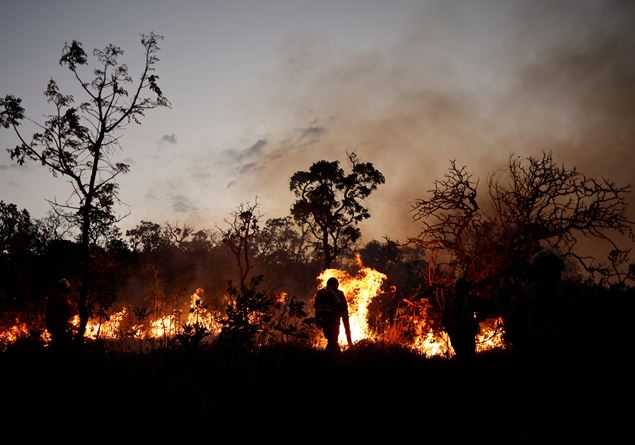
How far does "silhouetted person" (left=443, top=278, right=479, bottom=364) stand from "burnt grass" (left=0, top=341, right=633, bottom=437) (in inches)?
9.9

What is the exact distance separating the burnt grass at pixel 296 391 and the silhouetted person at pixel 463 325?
251 millimetres

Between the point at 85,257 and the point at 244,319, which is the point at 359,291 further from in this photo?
the point at 85,257

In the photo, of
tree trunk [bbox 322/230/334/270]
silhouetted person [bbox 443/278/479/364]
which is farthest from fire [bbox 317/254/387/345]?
tree trunk [bbox 322/230/334/270]

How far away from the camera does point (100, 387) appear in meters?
4.60

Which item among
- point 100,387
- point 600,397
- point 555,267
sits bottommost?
point 600,397

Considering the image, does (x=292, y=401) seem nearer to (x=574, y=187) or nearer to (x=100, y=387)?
(x=100, y=387)

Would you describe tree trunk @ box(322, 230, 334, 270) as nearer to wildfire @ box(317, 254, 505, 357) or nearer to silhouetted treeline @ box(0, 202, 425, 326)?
silhouetted treeline @ box(0, 202, 425, 326)

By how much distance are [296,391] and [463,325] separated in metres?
3.24

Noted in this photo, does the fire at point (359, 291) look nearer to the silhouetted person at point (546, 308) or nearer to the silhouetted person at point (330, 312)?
the silhouetted person at point (330, 312)

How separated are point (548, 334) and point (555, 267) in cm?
74

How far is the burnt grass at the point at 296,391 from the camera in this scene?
4.15m

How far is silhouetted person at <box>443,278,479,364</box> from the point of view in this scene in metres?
6.75

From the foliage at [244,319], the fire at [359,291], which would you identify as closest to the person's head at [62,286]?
the foliage at [244,319]

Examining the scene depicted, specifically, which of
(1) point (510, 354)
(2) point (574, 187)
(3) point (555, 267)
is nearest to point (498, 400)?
(3) point (555, 267)
